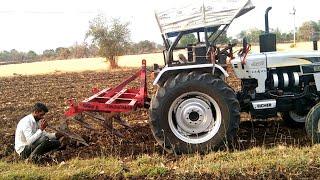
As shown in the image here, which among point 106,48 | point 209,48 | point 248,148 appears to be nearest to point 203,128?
point 248,148

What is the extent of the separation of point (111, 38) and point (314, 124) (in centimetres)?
4005

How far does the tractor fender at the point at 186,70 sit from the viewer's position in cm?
749

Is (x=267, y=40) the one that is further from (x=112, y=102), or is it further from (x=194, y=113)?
(x=112, y=102)

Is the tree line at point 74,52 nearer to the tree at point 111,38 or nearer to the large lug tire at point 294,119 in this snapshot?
the tree at point 111,38

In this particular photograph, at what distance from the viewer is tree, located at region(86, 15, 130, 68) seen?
46375mm

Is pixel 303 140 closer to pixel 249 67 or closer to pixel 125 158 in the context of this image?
pixel 249 67

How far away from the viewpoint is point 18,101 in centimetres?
1722

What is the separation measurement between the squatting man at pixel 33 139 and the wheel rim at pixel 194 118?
2152mm

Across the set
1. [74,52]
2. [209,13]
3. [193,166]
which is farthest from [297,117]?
[74,52]

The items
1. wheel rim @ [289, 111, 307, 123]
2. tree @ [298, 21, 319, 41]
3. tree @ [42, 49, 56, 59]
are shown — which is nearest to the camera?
wheel rim @ [289, 111, 307, 123]

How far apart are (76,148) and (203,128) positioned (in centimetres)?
236

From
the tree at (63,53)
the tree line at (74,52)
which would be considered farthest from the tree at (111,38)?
the tree at (63,53)

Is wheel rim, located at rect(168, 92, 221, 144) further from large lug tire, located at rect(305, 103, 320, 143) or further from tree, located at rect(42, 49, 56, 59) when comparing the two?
tree, located at rect(42, 49, 56, 59)

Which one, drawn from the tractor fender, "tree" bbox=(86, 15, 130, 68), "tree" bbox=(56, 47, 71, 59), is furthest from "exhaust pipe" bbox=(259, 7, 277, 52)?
"tree" bbox=(56, 47, 71, 59)
